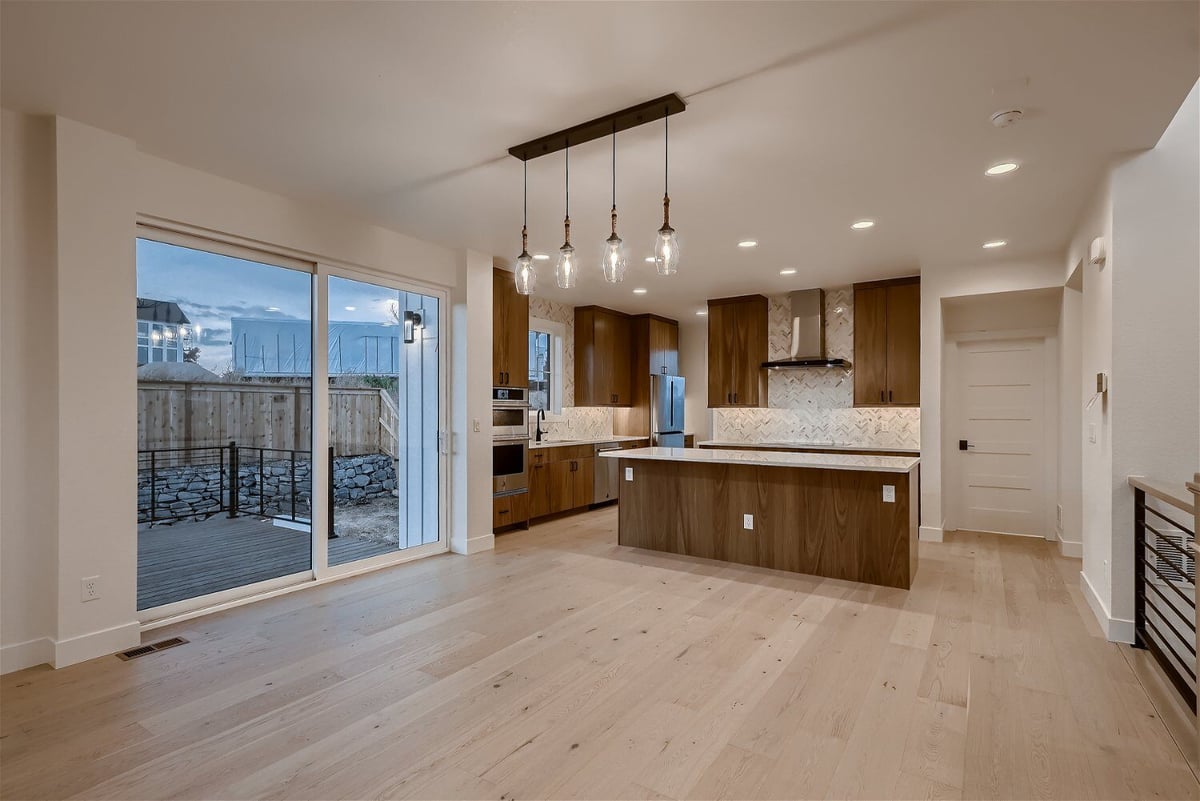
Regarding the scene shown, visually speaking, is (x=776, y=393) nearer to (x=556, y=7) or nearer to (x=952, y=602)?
(x=952, y=602)

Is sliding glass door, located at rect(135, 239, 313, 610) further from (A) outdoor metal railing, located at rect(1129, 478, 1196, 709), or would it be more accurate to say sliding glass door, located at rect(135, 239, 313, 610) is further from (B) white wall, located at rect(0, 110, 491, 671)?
(A) outdoor metal railing, located at rect(1129, 478, 1196, 709)

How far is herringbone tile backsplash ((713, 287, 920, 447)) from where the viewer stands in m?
6.48

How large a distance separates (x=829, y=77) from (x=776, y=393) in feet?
16.4

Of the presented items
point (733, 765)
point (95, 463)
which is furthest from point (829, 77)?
point (95, 463)

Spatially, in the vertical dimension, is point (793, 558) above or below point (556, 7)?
below

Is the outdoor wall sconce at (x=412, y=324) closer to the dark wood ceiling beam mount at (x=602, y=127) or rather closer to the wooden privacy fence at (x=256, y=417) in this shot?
the wooden privacy fence at (x=256, y=417)

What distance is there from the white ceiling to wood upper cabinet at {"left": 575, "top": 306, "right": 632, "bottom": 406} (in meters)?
3.35

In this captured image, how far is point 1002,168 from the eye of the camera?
11.0 feet

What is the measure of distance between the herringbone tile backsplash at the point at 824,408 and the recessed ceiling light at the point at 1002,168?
3234 mm

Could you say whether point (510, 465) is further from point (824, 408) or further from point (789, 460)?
point (824, 408)

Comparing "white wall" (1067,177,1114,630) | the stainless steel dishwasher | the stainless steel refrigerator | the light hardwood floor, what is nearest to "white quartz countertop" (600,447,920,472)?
the light hardwood floor

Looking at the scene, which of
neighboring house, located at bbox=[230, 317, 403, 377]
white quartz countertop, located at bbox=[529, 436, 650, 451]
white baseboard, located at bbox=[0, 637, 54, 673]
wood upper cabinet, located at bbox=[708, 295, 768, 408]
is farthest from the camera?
wood upper cabinet, located at bbox=[708, 295, 768, 408]

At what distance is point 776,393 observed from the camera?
7172 millimetres

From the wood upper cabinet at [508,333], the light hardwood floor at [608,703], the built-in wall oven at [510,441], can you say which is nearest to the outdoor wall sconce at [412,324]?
the wood upper cabinet at [508,333]
